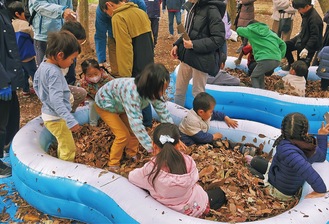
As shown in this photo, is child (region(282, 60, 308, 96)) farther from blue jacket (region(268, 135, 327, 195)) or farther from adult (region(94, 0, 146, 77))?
adult (region(94, 0, 146, 77))

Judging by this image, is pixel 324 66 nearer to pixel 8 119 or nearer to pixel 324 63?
pixel 324 63

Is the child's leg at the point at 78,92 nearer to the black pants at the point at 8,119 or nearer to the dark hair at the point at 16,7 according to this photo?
the black pants at the point at 8,119

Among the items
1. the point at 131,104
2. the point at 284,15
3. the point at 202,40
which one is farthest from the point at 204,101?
the point at 284,15

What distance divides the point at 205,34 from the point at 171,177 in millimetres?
2268

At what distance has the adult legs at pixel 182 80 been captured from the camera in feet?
16.5

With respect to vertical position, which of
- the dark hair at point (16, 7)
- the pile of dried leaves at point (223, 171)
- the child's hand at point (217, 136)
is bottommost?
the pile of dried leaves at point (223, 171)

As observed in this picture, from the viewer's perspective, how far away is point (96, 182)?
3.34 meters

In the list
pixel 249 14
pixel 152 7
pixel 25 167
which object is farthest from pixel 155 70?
pixel 249 14

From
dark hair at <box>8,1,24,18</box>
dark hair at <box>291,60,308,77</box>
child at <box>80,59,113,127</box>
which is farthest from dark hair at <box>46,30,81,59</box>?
Result: dark hair at <box>291,60,308,77</box>

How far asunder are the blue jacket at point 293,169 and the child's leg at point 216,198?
0.52 metres

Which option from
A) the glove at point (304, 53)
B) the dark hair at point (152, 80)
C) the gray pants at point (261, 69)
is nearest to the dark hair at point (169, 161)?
the dark hair at point (152, 80)

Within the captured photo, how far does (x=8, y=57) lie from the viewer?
12.7ft

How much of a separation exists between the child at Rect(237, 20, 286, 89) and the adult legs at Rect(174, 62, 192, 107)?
4.60 ft

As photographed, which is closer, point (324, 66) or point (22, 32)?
point (22, 32)
